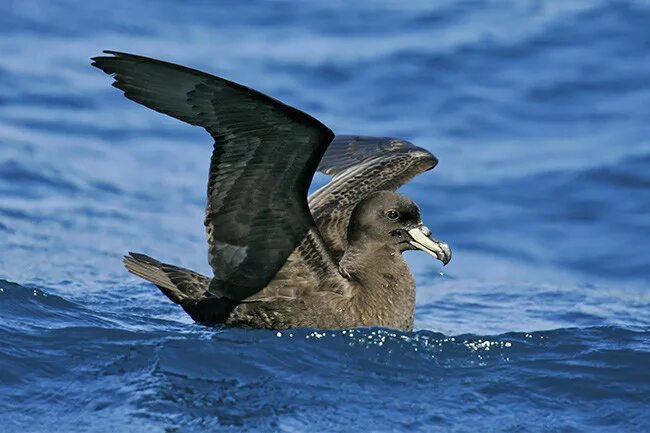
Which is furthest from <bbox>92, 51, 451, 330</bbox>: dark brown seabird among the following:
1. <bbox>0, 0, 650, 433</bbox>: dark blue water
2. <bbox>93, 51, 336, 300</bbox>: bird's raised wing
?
<bbox>0, 0, 650, 433</bbox>: dark blue water

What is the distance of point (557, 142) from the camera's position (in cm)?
1377

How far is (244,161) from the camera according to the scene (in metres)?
7.96

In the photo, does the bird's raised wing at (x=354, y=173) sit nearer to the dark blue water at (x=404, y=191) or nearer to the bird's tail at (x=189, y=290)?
the bird's tail at (x=189, y=290)

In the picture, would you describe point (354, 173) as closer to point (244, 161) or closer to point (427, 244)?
point (427, 244)

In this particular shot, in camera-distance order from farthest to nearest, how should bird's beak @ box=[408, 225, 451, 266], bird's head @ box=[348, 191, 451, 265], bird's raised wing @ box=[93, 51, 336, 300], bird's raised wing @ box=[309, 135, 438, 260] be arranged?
bird's raised wing @ box=[309, 135, 438, 260]
bird's head @ box=[348, 191, 451, 265]
bird's beak @ box=[408, 225, 451, 266]
bird's raised wing @ box=[93, 51, 336, 300]

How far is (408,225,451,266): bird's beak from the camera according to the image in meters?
8.70

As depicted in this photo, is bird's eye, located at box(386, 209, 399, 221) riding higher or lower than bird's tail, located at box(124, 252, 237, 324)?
higher

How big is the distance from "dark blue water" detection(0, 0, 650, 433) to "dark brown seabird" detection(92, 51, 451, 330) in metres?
0.21

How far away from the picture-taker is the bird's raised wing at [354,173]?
31.1 feet

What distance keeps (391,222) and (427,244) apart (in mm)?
258

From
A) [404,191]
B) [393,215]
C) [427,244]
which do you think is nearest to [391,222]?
[393,215]

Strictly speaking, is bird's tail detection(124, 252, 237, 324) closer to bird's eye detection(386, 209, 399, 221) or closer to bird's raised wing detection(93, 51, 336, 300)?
bird's raised wing detection(93, 51, 336, 300)

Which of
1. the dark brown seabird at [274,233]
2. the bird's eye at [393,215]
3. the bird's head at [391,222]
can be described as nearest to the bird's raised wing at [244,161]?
the dark brown seabird at [274,233]

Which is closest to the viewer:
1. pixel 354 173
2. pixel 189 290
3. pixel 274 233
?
pixel 274 233
